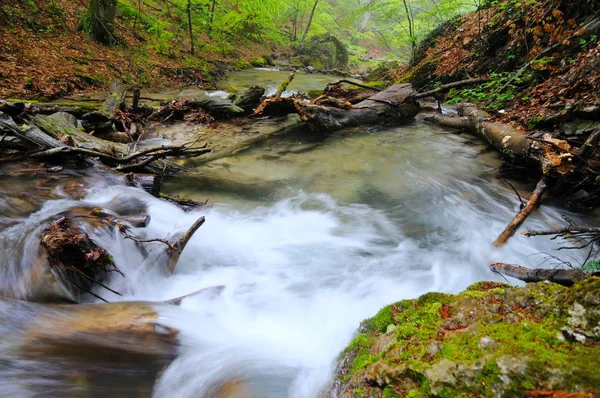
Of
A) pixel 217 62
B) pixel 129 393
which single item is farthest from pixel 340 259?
pixel 217 62

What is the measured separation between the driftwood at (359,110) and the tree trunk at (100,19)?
759 centimetres

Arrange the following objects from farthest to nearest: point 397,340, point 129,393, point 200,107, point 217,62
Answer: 1. point 217,62
2. point 200,107
3. point 129,393
4. point 397,340

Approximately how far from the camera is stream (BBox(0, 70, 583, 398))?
7.83 ft

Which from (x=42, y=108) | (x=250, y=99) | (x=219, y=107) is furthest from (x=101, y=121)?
(x=250, y=99)

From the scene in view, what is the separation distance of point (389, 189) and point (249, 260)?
322cm

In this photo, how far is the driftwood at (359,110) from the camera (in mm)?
8016

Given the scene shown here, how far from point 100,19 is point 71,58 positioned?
96.1 inches

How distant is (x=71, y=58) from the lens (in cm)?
1012

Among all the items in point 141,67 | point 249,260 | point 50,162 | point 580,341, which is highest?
point 141,67

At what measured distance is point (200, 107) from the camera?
8984mm

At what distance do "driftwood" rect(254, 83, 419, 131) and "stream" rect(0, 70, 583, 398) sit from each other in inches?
38.7

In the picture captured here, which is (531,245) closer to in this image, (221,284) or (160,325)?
(221,284)

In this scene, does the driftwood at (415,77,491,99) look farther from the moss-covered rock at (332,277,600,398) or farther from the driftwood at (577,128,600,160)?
the moss-covered rock at (332,277,600,398)

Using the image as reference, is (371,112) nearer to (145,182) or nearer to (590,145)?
(590,145)
